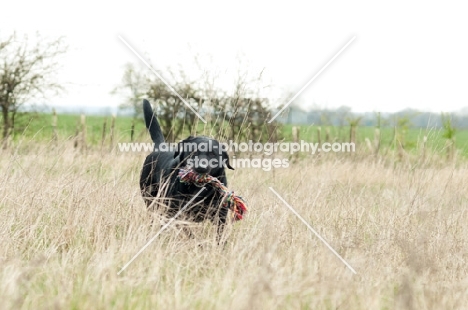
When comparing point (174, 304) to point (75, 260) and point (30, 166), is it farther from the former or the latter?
point (30, 166)

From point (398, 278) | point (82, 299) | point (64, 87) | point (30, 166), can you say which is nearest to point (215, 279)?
point (82, 299)

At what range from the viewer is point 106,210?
14.6ft

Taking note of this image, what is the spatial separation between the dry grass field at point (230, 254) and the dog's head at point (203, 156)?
1.53ft

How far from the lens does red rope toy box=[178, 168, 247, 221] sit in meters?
4.25

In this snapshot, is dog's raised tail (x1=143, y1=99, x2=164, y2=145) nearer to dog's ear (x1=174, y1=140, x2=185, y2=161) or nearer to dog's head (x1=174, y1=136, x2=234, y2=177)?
dog's ear (x1=174, y1=140, x2=185, y2=161)

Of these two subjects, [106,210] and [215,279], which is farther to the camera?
[106,210]

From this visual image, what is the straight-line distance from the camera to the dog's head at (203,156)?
4188 millimetres

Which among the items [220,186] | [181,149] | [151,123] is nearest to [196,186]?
[220,186]

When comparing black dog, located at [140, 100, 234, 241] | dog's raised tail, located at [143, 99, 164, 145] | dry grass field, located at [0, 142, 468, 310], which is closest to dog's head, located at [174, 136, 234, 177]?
black dog, located at [140, 100, 234, 241]

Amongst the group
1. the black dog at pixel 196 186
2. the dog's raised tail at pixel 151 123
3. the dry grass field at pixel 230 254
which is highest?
the dog's raised tail at pixel 151 123

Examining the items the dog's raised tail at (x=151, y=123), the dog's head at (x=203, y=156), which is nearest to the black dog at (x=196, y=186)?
the dog's head at (x=203, y=156)

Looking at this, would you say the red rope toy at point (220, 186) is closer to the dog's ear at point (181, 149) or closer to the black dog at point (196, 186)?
the black dog at point (196, 186)

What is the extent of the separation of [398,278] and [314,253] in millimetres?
565

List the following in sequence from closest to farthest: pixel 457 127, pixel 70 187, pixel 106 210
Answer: pixel 106 210
pixel 70 187
pixel 457 127
